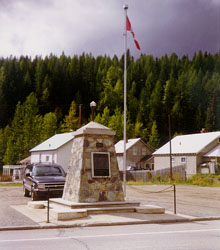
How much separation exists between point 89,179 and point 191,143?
38.1 metres

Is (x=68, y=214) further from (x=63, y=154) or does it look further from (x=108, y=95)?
(x=108, y=95)

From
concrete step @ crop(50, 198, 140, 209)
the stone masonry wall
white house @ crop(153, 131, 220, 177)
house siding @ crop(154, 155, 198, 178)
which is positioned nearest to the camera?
concrete step @ crop(50, 198, 140, 209)

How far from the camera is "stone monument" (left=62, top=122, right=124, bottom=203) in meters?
13.6

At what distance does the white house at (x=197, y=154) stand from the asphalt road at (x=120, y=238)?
115 ft

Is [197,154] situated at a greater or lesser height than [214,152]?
lesser

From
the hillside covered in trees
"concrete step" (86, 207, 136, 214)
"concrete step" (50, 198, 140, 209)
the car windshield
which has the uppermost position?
the hillside covered in trees

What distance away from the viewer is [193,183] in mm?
35531

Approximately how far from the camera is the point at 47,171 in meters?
20.5

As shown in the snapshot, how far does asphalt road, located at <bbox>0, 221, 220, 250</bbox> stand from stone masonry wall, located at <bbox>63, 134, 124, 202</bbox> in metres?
2.98

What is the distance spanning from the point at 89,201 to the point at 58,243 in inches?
206

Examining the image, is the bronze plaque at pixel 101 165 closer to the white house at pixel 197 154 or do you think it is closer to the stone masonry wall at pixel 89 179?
the stone masonry wall at pixel 89 179

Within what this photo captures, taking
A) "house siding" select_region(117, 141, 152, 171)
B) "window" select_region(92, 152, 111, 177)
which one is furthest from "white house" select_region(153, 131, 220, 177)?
"window" select_region(92, 152, 111, 177)

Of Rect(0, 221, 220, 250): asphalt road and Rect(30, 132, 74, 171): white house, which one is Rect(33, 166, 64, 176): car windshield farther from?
Rect(30, 132, 74, 171): white house

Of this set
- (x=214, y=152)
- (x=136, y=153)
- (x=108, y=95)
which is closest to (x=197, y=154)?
(x=214, y=152)
